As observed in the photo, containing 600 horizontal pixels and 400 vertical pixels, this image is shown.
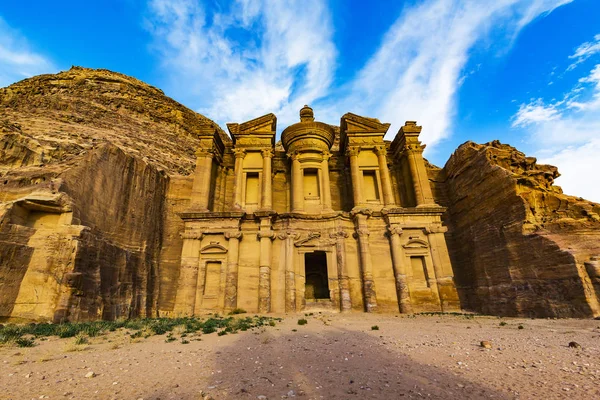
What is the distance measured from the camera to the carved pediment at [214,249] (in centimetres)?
1691

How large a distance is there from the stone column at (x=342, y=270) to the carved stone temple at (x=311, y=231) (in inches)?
2.4

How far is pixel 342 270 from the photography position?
53.6ft

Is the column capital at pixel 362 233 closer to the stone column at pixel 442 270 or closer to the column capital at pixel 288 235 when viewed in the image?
the column capital at pixel 288 235

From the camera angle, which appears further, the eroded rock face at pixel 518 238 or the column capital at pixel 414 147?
the column capital at pixel 414 147

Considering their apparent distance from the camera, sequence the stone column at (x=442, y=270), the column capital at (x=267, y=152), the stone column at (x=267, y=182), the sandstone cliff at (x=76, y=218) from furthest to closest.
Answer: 1. the column capital at (x=267, y=152)
2. the stone column at (x=267, y=182)
3. the stone column at (x=442, y=270)
4. the sandstone cliff at (x=76, y=218)

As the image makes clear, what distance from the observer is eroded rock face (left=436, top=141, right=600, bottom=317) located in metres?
12.0

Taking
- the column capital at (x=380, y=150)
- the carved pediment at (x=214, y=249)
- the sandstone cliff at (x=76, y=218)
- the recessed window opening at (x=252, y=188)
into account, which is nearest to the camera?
the sandstone cliff at (x=76, y=218)

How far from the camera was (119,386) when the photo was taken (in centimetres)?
404

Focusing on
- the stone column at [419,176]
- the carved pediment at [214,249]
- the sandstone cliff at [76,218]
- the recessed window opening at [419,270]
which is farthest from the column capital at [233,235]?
the stone column at [419,176]

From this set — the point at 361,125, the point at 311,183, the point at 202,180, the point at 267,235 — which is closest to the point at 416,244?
the point at 311,183

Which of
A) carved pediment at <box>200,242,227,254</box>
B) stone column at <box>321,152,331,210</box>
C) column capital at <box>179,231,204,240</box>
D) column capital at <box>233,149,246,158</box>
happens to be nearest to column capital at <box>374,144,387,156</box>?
stone column at <box>321,152,331,210</box>

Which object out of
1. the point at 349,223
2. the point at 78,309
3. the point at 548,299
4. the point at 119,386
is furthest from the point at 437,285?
the point at 78,309

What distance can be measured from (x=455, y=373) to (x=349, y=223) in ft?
44.0

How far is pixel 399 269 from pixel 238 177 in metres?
12.5
